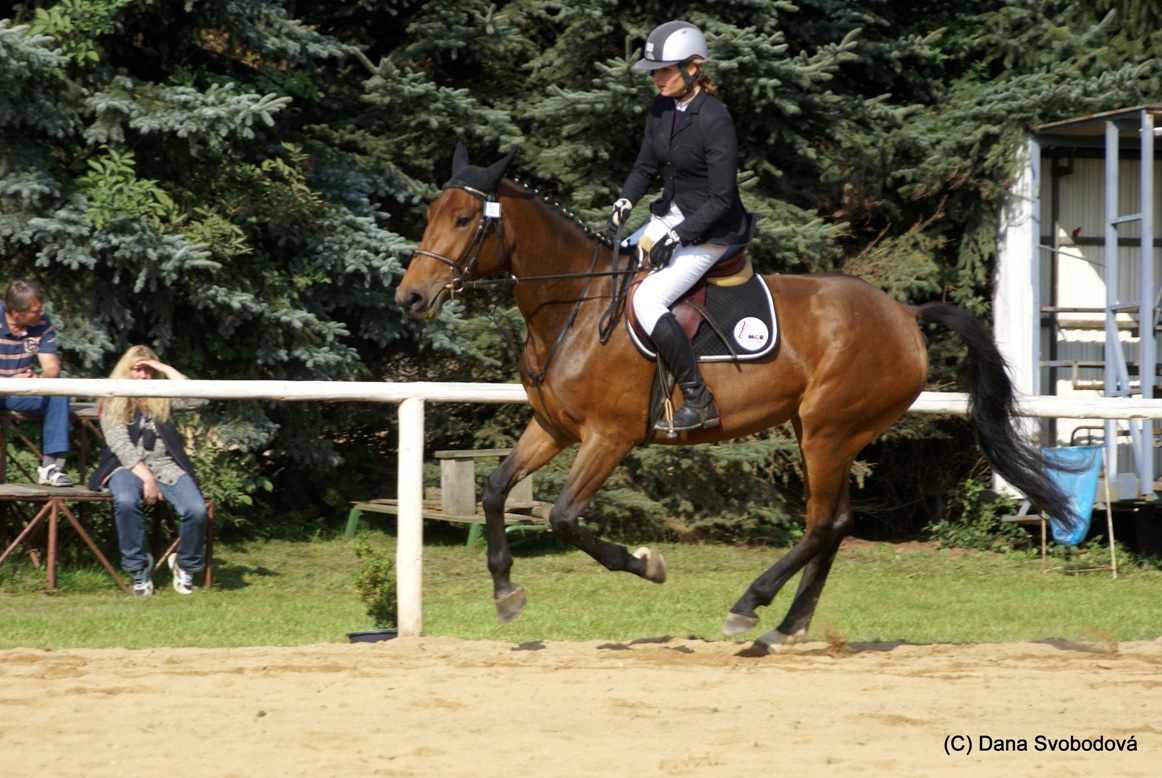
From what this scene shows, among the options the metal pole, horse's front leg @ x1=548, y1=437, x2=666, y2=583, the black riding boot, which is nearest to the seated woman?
horse's front leg @ x1=548, y1=437, x2=666, y2=583

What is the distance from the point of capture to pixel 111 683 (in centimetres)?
534

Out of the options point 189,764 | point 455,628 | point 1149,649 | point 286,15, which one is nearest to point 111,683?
A: point 189,764

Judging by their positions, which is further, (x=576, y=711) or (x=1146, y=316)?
(x=1146, y=316)

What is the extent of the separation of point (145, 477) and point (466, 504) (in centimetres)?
265

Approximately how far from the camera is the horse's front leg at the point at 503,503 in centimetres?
614

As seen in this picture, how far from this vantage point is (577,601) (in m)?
8.82

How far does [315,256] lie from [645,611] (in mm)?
4373

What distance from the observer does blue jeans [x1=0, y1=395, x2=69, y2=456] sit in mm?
8609

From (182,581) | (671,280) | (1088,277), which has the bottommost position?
(182,581)

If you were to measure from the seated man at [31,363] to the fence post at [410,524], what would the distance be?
3279 mm

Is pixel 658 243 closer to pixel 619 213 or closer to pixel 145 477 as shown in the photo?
pixel 619 213

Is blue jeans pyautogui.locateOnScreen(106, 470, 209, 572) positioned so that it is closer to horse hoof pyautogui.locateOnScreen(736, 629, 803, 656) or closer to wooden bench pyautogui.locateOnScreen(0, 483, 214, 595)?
wooden bench pyautogui.locateOnScreen(0, 483, 214, 595)

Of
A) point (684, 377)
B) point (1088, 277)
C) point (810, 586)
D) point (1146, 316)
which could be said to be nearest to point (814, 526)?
point (810, 586)

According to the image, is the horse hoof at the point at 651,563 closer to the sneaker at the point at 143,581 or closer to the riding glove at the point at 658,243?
the riding glove at the point at 658,243
